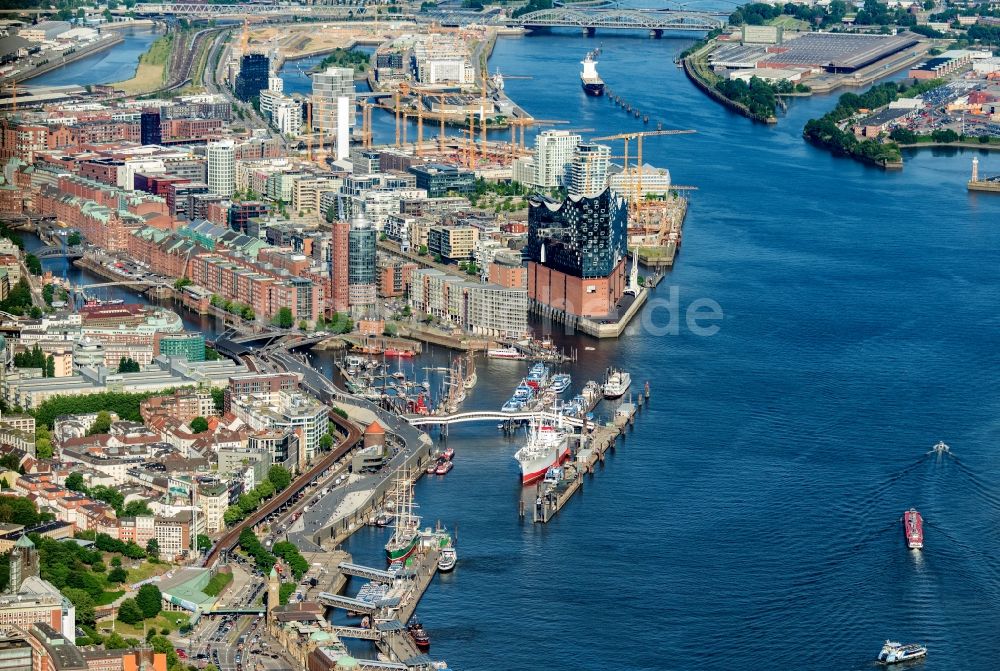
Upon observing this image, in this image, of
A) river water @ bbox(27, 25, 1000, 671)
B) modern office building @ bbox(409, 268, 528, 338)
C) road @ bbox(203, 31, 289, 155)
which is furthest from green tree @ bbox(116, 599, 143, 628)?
road @ bbox(203, 31, 289, 155)

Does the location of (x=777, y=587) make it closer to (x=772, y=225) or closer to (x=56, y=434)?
(x=56, y=434)

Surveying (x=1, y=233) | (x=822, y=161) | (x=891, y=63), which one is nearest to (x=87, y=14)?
(x=891, y=63)

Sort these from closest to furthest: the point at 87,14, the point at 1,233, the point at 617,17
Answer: the point at 1,233 → the point at 87,14 → the point at 617,17

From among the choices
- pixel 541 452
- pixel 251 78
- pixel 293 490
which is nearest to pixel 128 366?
pixel 293 490

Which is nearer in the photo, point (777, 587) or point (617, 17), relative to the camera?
point (777, 587)

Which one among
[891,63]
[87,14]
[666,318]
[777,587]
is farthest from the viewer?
[87,14]

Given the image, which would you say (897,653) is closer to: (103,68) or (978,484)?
(978,484)

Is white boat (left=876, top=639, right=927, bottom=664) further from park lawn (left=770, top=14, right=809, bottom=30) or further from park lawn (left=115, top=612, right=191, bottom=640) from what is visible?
park lawn (left=770, top=14, right=809, bottom=30)

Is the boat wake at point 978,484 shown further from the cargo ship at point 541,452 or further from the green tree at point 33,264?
the green tree at point 33,264
